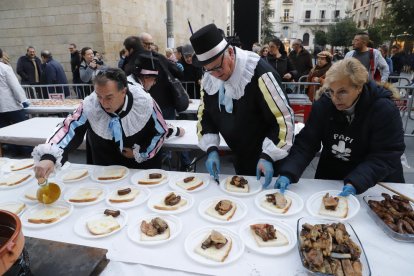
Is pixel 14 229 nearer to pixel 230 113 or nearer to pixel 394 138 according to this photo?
pixel 230 113

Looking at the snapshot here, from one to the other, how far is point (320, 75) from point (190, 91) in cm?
280

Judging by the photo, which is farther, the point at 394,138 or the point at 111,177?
the point at 111,177

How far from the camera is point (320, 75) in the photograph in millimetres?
5980

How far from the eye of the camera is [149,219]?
1.61 m

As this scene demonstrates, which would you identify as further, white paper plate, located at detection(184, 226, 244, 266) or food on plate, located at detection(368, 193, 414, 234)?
food on plate, located at detection(368, 193, 414, 234)

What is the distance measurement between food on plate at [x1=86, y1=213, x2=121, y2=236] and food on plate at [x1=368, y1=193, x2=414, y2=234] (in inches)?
55.8

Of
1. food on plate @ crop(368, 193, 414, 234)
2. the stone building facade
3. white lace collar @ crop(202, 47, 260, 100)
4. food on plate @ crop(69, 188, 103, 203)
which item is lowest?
food on plate @ crop(69, 188, 103, 203)

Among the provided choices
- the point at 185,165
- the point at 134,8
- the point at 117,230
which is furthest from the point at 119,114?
the point at 134,8

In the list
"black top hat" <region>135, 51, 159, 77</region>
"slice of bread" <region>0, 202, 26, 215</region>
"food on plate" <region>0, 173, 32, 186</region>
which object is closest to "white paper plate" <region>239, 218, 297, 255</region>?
"slice of bread" <region>0, 202, 26, 215</region>

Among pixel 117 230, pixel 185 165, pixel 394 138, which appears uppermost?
pixel 394 138

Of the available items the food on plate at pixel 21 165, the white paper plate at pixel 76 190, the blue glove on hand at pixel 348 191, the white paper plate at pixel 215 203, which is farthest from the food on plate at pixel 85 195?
Answer: the blue glove on hand at pixel 348 191

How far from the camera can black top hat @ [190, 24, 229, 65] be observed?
1838mm

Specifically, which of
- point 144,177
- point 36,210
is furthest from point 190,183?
point 36,210

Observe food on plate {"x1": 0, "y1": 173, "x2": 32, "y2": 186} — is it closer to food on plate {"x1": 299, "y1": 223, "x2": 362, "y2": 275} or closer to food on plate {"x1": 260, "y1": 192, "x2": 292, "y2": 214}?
food on plate {"x1": 260, "y1": 192, "x2": 292, "y2": 214}
